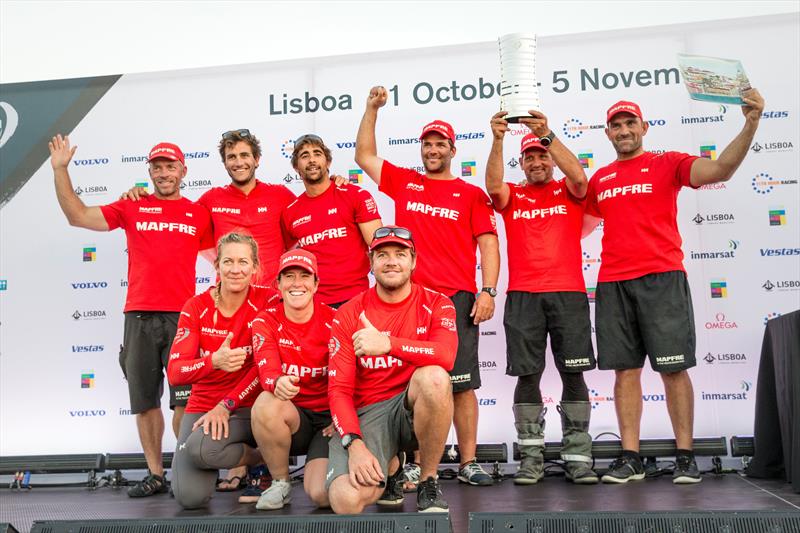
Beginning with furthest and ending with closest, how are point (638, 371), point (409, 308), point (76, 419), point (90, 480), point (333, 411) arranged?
point (76, 419)
point (90, 480)
point (638, 371)
point (409, 308)
point (333, 411)

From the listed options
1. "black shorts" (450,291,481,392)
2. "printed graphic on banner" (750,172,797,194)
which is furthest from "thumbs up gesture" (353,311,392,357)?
"printed graphic on banner" (750,172,797,194)

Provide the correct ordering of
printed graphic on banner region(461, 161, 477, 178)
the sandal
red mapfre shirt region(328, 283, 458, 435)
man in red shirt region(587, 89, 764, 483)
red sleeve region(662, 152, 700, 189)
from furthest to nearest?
printed graphic on banner region(461, 161, 477, 178), the sandal, red sleeve region(662, 152, 700, 189), man in red shirt region(587, 89, 764, 483), red mapfre shirt region(328, 283, 458, 435)

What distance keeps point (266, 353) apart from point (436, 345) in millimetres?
655

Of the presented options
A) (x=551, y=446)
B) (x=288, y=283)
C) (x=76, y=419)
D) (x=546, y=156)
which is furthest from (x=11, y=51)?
(x=551, y=446)

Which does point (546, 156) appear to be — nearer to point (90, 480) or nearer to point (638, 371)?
point (638, 371)

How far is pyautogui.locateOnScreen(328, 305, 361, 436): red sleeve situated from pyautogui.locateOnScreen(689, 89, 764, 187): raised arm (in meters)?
1.80

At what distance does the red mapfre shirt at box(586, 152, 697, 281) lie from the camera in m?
3.45

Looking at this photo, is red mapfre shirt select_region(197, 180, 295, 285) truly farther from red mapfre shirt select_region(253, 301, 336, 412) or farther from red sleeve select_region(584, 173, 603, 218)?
red sleeve select_region(584, 173, 603, 218)

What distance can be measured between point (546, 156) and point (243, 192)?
1.56m

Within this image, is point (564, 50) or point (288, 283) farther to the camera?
point (564, 50)

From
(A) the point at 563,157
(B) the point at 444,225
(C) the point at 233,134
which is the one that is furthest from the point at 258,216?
(A) the point at 563,157

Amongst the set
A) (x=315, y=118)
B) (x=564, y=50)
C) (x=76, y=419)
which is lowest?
(x=76, y=419)

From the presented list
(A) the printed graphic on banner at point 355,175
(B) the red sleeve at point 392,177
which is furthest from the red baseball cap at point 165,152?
(A) the printed graphic on banner at point 355,175

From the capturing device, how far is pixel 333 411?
261 cm
